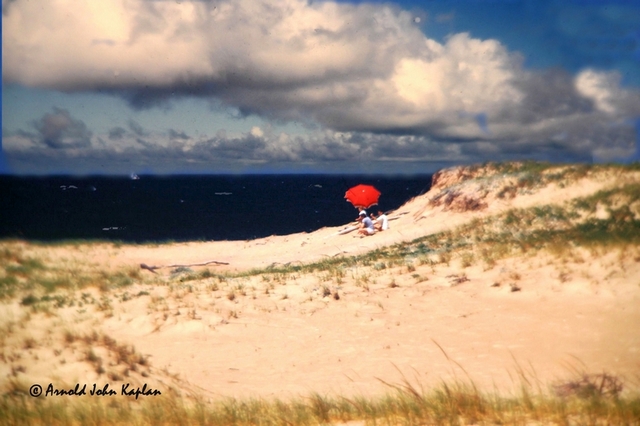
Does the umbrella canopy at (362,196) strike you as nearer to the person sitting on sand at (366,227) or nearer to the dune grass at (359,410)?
the person sitting on sand at (366,227)

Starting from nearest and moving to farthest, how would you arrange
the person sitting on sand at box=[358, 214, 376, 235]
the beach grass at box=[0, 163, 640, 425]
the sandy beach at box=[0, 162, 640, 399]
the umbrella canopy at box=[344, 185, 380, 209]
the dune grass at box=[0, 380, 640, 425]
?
the dune grass at box=[0, 380, 640, 425] → the beach grass at box=[0, 163, 640, 425] → the sandy beach at box=[0, 162, 640, 399] → the umbrella canopy at box=[344, 185, 380, 209] → the person sitting on sand at box=[358, 214, 376, 235]

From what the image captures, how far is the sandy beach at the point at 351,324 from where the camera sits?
23.9 feet

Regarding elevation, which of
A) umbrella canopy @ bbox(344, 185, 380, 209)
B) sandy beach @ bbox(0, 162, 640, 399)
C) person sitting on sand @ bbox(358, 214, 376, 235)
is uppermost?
umbrella canopy @ bbox(344, 185, 380, 209)

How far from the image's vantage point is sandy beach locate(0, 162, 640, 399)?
7.27 metres

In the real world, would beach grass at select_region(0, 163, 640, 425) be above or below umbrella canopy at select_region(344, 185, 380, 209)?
below

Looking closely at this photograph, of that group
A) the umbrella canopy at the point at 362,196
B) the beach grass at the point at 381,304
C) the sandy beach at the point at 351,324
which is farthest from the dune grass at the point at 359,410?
the umbrella canopy at the point at 362,196

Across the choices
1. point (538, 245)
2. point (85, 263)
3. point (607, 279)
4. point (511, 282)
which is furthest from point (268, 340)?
point (85, 263)

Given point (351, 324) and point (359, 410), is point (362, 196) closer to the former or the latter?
point (351, 324)

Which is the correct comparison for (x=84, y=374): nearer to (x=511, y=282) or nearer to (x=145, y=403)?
(x=145, y=403)

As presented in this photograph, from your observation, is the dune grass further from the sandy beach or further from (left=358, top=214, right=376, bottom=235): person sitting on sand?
(left=358, top=214, right=376, bottom=235): person sitting on sand

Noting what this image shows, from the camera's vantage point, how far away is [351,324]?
9.77 meters

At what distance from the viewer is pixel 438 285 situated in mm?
11719

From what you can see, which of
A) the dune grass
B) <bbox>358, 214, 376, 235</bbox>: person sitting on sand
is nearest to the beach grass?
the dune grass

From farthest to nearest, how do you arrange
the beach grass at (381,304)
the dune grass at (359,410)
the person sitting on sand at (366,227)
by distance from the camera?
the person sitting on sand at (366,227) < the beach grass at (381,304) < the dune grass at (359,410)
